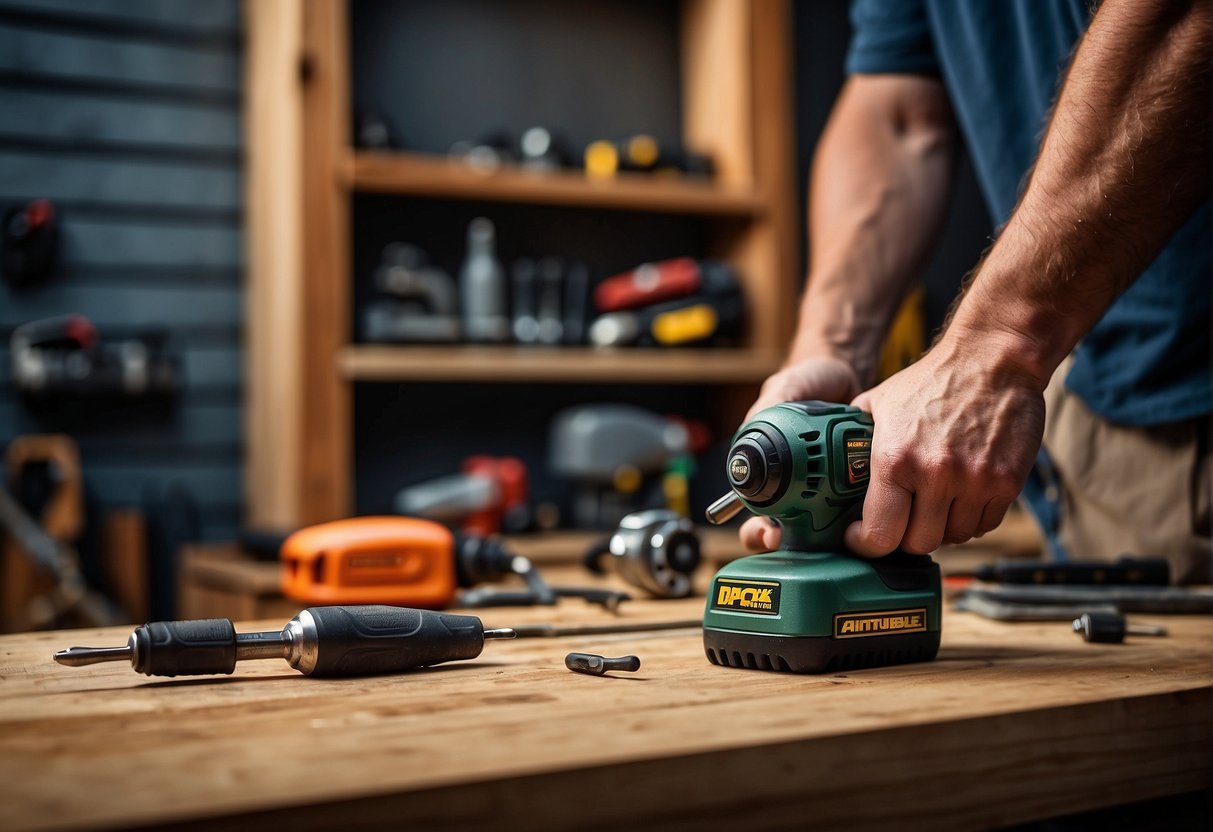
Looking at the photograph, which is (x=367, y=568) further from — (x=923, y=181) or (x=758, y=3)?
(x=758, y=3)

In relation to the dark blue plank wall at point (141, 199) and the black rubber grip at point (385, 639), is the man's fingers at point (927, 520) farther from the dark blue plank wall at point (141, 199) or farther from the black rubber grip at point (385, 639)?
the dark blue plank wall at point (141, 199)

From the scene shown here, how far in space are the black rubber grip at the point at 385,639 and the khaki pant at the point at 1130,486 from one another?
85 cm

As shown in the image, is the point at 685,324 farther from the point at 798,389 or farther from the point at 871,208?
the point at 798,389

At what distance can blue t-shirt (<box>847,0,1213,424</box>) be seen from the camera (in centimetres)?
120

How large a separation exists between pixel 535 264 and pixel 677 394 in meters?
0.53

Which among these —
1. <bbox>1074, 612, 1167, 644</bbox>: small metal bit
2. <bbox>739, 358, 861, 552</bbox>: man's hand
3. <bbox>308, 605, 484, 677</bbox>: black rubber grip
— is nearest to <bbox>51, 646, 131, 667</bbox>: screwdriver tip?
<bbox>308, 605, 484, 677</bbox>: black rubber grip

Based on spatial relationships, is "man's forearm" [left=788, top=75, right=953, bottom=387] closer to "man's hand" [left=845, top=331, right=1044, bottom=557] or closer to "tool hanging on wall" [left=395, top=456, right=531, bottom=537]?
"man's hand" [left=845, top=331, right=1044, bottom=557]

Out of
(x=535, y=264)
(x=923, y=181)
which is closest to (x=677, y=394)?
(x=535, y=264)

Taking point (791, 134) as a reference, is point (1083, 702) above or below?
below

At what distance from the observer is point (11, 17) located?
2.64 m

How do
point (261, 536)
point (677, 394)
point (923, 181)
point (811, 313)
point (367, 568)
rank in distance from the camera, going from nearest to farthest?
point (367, 568) < point (811, 313) < point (923, 181) < point (261, 536) < point (677, 394)

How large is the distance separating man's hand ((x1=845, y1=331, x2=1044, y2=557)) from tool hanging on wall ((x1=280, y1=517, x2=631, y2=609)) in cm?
39

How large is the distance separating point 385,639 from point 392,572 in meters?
0.41

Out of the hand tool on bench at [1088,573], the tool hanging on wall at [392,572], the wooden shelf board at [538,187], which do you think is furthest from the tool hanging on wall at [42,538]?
the hand tool on bench at [1088,573]
